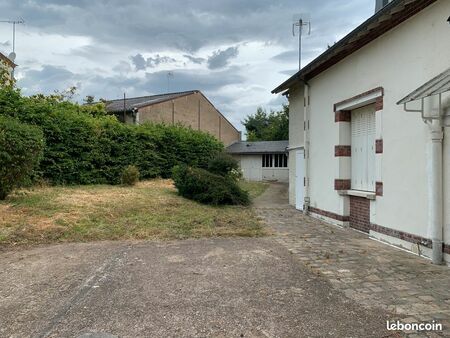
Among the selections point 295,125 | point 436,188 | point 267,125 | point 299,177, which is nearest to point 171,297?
point 436,188

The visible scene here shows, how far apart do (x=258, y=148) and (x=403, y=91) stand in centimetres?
2892

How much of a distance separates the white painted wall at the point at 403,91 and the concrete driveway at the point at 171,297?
2.35 metres

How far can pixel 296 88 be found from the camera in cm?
1308

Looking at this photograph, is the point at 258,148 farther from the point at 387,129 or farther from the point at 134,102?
the point at 387,129

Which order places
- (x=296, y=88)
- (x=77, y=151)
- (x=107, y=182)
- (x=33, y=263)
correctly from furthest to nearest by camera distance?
(x=107, y=182) < (x=77, y=151) < (x=296, y=88) < (x=33, y=263)

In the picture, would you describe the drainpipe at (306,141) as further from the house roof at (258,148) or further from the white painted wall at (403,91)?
the house roof at (258,148)

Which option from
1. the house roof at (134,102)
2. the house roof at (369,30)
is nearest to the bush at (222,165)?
the house roof at (369,30)

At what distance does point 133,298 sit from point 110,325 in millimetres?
690

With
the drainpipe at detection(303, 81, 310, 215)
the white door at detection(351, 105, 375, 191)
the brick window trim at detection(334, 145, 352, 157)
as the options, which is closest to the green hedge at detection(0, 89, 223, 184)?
the drainpipe at detection(303, 81, 310, 215)

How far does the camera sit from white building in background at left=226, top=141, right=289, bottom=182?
33969mm

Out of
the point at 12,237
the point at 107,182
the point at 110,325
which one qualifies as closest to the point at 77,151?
the point at 107,182

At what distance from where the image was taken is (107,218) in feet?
30.2

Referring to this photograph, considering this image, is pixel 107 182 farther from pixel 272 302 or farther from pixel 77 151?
pixel 272 302

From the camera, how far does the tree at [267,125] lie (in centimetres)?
4578
